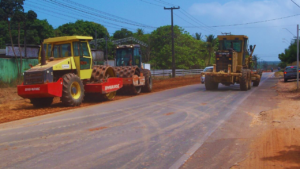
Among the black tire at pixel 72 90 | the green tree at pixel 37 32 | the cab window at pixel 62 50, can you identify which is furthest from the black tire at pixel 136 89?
the green tree at pixel 37 32

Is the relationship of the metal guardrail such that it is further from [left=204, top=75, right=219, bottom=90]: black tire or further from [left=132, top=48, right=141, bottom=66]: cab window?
[left=132, top=48, right=141, bottom=66]: cab window

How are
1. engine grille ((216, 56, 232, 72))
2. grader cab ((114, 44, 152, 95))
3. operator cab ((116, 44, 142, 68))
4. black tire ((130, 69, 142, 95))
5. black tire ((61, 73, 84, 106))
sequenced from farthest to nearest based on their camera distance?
engine grille ((216, 56, 232, 72))
operator cab ((116, 44, 142, 68))
black tire ((130, 69, 142, 95))
grader cab ((114, 44, 152, 95))
black tire ((61, 73, 84, 106))

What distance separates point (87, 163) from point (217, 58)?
681 inches

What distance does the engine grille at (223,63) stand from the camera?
21.6 m

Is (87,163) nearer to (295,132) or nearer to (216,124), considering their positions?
(216,124)

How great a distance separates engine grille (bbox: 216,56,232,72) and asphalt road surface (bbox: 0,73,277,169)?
964 cm

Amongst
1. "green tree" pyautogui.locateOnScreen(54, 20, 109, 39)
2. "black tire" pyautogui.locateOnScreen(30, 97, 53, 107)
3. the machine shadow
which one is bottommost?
the machine shadow

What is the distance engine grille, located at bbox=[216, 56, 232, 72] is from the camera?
70.7ft

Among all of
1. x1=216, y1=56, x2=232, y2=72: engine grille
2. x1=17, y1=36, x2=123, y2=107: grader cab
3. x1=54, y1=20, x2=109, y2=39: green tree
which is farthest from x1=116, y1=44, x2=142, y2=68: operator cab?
x1=54, y1=20, x2=109, y2=39: green tree

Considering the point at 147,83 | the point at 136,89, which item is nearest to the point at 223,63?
the point at 147,83

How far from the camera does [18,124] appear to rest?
33.1 feet

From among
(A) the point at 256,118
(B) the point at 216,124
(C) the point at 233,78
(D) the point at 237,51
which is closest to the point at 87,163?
(B) the point at 216,124

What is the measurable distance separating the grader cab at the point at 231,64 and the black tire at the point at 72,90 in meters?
9.59

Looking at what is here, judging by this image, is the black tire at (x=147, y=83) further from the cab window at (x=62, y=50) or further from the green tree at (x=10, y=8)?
the green tree at (x=10, y=8)
